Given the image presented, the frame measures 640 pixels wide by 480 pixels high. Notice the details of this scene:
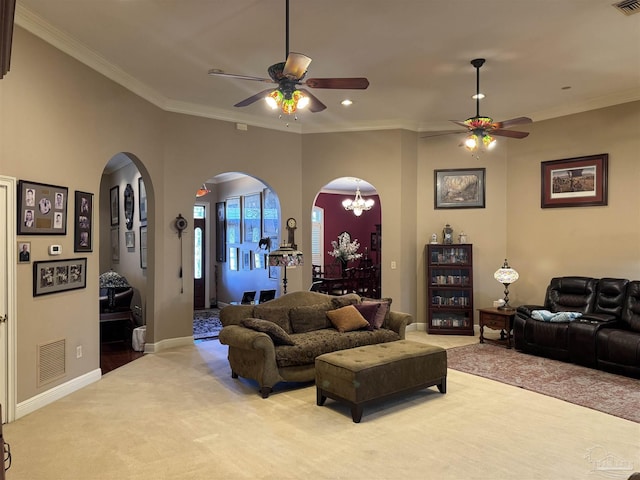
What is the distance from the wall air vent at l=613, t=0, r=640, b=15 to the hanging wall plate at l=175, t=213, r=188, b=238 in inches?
220

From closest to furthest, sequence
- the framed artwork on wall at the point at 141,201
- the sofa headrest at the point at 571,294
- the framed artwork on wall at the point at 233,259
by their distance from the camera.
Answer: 1. the sofa headrest at the point at 571,294
2. the framed artwork on wall at the point at 141,201
3. the framed artwork on wall at the point at 233,259

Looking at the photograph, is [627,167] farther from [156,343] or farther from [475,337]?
[156,343]

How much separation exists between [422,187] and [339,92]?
2.57 m

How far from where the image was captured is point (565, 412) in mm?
3984

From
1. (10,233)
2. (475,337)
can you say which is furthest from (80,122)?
(475,337)

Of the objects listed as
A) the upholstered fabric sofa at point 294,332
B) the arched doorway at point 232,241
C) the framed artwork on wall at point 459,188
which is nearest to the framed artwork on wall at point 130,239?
the arched doorway at point 232,241

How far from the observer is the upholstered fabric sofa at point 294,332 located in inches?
176

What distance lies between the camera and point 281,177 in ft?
24.7

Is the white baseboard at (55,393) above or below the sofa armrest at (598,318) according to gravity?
below

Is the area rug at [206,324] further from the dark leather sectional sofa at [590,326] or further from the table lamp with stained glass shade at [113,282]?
the dark leather sectional sofa at [590,326]

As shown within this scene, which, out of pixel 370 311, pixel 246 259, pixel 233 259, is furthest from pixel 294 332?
pixel 233 259

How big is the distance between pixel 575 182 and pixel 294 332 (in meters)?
4.77

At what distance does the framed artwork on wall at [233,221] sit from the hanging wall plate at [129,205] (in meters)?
2.50

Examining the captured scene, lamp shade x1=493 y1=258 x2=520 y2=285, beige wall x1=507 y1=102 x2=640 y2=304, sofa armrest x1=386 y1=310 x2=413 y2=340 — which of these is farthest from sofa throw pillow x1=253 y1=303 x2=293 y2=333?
beige wall x1=507 y1=102 x2=640 y2=304
